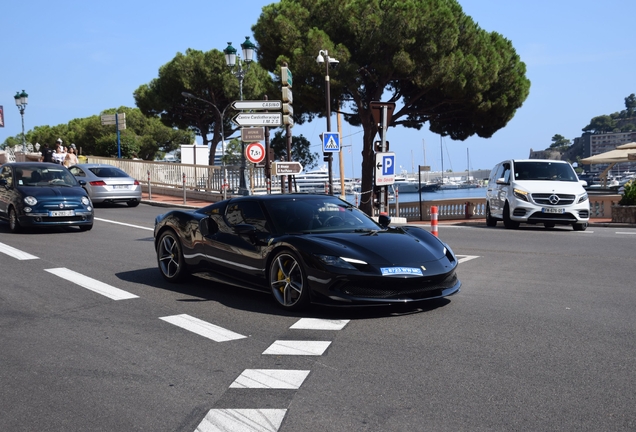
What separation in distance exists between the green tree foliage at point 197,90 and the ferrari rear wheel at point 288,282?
47.3 m

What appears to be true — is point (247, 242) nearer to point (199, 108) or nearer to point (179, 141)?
point (199, 108)

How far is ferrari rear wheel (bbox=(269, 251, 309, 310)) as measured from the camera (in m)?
6.96

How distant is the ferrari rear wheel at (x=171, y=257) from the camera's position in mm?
8859

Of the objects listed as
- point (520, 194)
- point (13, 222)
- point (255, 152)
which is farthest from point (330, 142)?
point (13, 222)

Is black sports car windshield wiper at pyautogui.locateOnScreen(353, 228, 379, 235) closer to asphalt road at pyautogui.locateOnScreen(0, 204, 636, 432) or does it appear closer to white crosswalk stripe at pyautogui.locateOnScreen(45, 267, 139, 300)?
asphalt road at pyautogui.locateOnScreen(0, 204, 636, 432)

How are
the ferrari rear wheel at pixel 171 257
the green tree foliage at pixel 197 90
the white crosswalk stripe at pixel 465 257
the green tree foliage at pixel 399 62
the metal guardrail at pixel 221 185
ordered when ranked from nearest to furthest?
the ferrari rear wheel at pixel 171 257 → the white crosswalk stripe at pixel 465 257 → the metal guardrail at pixel 221 185 → the green tree foliage at pixel 399 62 → the green tree foliage at pixel 197 90

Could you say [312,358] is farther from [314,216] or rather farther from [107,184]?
[107,184]

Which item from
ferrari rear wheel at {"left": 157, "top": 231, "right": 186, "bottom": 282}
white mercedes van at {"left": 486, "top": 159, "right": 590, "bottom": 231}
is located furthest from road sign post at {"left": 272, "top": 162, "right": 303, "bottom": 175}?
ferrari rear wheel at {"left": 157, "top": 231, "right": 186, "bottom": 282}

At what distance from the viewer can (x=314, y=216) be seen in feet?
25.7

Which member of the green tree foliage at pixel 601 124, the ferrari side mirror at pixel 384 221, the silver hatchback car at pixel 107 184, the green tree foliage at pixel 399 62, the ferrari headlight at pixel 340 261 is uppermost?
the green tree foliage at pixel 601 124

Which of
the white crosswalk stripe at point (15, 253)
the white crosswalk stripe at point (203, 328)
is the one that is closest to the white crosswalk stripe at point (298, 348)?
the white crosswalk stripe at point (203, 328)

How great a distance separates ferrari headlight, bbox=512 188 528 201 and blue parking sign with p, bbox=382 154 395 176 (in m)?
3.73

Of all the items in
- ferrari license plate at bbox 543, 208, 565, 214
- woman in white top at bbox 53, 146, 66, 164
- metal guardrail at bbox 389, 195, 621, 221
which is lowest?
metal guardrail at bbox 389, 195, 621, 221

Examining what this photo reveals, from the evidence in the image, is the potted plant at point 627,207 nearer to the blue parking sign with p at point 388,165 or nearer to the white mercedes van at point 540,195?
the white mercedes van at point 540,195
